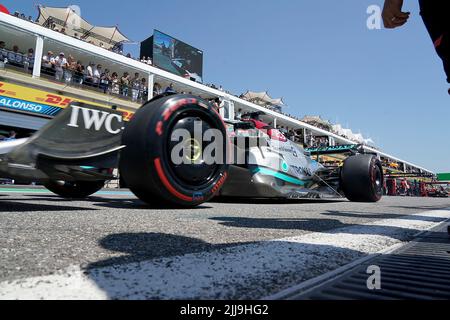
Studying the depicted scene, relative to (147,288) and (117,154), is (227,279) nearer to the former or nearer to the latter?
(147,288)

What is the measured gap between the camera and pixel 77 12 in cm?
2267

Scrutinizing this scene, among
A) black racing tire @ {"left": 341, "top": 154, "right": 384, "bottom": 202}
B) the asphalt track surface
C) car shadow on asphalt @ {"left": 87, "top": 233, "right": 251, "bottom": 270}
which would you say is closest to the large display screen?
black racing tire @ {"left": 341, "top": 154, "right": 384, "bottom": 202}

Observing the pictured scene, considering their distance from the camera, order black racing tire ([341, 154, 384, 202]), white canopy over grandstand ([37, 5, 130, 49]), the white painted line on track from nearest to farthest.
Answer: the white painted line on track
black racing tire ([341, 154, 384, 202])
white canopy over grandstand ([37, 5, 130, 49])

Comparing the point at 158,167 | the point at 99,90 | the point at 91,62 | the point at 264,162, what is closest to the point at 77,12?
the point at 91,62

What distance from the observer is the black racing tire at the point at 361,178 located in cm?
648

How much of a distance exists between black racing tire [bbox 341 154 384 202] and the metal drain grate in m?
5.00

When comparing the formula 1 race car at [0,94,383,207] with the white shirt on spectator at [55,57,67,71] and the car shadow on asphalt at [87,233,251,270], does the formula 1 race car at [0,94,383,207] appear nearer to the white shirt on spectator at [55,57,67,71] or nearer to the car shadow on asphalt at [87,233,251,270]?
the car shadow on asphalt at [87,233,251,270]

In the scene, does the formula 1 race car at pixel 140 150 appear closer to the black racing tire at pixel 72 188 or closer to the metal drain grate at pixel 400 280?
the black racing tire at pixel 72 188

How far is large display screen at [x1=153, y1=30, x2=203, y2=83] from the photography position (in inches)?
1158

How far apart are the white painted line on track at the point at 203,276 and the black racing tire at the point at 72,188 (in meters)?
3.20

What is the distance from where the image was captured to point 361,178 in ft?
21.4

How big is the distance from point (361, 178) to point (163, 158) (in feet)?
16.3

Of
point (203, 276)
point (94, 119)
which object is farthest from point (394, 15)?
point (94, 119)

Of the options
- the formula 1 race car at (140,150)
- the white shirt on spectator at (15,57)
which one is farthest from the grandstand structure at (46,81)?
the formula 1 race car at (140,150)
